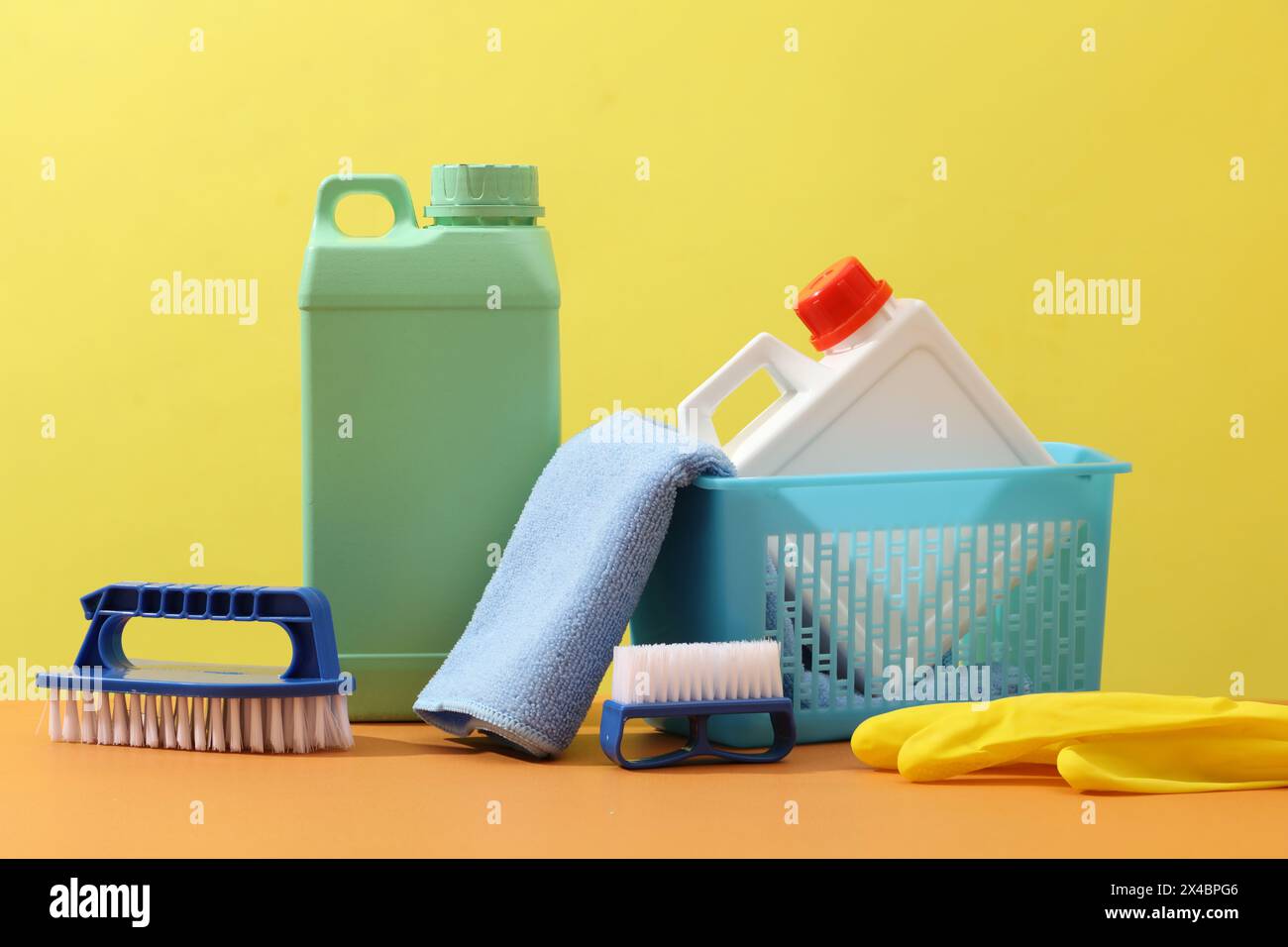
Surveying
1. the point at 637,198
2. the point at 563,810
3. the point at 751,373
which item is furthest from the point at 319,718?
the point at 637,198

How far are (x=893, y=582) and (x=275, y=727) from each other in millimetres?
420

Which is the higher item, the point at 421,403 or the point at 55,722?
the point at 421,403

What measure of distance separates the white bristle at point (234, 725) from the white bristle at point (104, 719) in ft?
0.29

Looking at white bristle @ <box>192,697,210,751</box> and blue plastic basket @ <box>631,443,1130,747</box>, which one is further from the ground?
blue plastic basket @ <box>631,443,1130,747</box>

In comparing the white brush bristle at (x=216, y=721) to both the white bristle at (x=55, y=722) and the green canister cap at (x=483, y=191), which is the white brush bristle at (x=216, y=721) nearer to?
the white bristle at (x=55, y=722)

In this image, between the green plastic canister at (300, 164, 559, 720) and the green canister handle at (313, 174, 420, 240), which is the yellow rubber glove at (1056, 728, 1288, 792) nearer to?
the green plastic canister at (300, 164, 559, 720)

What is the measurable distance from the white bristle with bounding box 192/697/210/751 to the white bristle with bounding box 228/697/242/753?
0.7 inches

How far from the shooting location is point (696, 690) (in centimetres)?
107

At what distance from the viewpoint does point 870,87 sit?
1.68 metres

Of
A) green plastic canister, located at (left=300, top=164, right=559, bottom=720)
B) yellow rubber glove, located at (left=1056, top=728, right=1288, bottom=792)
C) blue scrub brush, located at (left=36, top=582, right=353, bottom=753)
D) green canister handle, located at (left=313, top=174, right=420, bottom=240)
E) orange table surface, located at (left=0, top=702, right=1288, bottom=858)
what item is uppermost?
green canister handle, located at (left=313, top=174, right=420, bottom=240)

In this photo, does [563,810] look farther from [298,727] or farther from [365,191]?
[365,191]

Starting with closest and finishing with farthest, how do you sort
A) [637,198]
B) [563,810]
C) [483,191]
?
[563,810]
[483,191]
[637,198]

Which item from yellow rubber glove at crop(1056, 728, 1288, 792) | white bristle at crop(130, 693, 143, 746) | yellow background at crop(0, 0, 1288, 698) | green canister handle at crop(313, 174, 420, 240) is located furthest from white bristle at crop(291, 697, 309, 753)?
yellow background at crop(0, 0, 1288, 698)

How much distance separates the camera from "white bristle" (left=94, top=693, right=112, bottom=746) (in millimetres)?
1161
